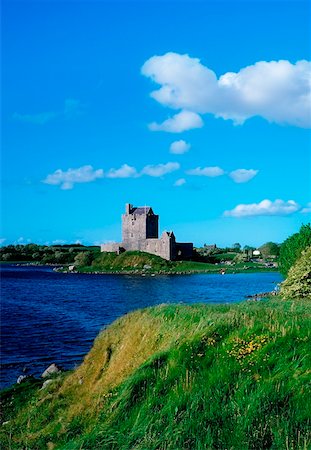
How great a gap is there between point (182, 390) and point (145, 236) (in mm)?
140478

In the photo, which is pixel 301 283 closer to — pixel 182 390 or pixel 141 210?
pixel 182 390

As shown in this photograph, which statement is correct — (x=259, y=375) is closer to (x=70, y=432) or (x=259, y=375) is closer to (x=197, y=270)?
(x=70, y=432)

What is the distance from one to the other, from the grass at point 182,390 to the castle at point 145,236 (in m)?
129

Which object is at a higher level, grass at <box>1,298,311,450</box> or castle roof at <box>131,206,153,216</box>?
castle roof at <box>131,206,153,216</box>

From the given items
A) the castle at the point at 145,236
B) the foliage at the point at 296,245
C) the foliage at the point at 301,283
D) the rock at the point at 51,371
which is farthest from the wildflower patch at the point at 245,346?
the castle at the point at 145,236

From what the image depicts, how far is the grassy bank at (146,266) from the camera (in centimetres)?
13950

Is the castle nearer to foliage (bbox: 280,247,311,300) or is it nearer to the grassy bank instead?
the grassy bank

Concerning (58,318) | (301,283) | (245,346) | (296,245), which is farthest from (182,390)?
(296,245)

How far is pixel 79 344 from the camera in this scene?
3662 centimetres

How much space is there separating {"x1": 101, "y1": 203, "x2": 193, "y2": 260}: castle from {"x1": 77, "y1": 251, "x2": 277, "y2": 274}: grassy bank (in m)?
2.92

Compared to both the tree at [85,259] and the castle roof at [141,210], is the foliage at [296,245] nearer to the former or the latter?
the castle roof at [141,210]

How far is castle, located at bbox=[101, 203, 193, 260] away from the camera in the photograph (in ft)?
495

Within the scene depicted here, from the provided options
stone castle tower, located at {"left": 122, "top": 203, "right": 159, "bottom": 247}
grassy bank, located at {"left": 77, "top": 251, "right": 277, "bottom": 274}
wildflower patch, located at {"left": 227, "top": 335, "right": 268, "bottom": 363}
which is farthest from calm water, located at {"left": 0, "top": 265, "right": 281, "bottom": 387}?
stone castle tower, located at {"left": 122, "top": 203, "right": 159, "bottom": 247}

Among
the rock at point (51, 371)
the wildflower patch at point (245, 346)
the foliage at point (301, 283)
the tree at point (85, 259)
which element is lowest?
the rock at point (51, 371)
